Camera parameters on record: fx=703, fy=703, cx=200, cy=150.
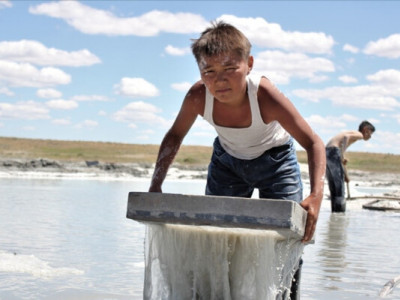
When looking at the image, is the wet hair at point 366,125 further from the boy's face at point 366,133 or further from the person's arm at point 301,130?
the person's arm at point 301,130

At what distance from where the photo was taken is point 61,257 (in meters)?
6.43

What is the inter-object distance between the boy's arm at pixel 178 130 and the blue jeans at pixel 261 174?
1.13ft

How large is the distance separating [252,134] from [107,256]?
309 centimetres

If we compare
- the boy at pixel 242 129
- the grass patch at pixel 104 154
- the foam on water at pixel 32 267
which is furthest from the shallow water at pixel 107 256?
the grass patch at pixel 104 154

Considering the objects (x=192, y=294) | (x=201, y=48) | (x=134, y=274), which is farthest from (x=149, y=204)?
(x=134, y=274)

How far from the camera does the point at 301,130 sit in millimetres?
3689

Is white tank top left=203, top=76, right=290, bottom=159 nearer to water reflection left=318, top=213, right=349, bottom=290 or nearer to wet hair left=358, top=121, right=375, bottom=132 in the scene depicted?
water reflection left=318, top=213, right=349, bottom=290

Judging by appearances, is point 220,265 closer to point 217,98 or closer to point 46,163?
point 217,98

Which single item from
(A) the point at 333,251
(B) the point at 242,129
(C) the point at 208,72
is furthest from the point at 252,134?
(A) the point at 333,251

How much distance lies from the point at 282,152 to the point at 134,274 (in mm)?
2174

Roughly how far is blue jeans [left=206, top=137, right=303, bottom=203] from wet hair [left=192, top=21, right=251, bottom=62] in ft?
2.28

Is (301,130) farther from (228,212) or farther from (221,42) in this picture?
(228,212)

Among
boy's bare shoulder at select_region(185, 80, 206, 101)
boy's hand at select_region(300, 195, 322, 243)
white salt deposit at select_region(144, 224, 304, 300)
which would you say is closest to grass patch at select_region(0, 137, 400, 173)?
boy's bare shoulder at select_region(185, 80, 206, 101)

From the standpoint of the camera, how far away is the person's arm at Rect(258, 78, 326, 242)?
3.61 meters
